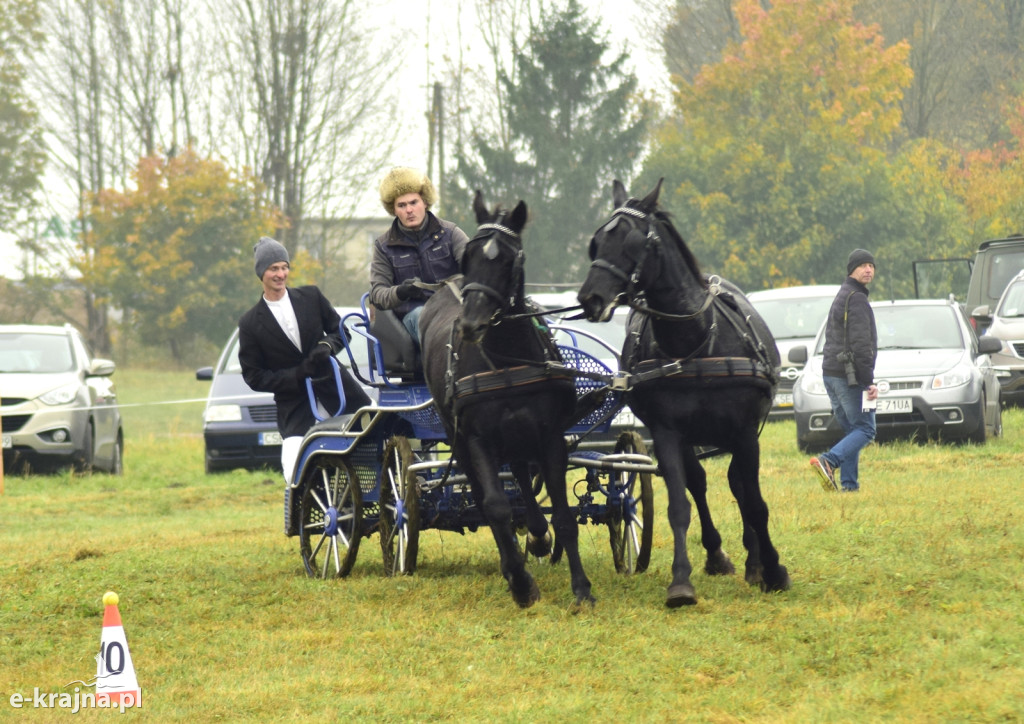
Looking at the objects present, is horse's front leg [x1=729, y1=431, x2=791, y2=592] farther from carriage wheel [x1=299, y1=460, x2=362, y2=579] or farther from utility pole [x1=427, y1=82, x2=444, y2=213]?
utility pole [x1=427, y1=82, x2=444, y2=213]

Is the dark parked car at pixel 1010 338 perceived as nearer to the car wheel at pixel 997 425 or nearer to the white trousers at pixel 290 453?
the car wheel at pixel 997 425

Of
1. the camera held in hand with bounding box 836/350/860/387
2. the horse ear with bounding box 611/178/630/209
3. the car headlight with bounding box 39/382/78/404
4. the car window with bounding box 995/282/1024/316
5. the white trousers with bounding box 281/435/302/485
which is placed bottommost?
the car headlight with bounding box 39/382/78/404

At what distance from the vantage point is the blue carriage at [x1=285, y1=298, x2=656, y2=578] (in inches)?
315

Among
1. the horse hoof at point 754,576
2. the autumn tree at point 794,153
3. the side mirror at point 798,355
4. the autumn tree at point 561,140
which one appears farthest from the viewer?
the autumn tree at point 561,140

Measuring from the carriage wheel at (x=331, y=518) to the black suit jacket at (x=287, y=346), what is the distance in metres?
0.47

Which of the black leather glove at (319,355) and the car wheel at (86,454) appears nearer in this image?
the black leather glove at (319,355)

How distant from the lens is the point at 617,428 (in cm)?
1550

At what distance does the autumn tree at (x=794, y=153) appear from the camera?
34625mm

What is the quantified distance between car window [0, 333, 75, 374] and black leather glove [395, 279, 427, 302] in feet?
34.8

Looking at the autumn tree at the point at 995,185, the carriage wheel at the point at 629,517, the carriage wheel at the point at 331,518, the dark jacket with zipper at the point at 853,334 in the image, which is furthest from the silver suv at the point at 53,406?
the autumn tree at the point at 995,185

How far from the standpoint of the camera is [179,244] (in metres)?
43.6

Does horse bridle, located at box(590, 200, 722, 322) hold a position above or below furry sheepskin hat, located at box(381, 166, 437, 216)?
below

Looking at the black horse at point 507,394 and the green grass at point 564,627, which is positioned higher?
the black horse at point 507,394

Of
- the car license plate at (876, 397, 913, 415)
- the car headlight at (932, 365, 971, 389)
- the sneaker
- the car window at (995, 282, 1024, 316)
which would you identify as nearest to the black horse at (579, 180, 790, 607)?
the sneaker
